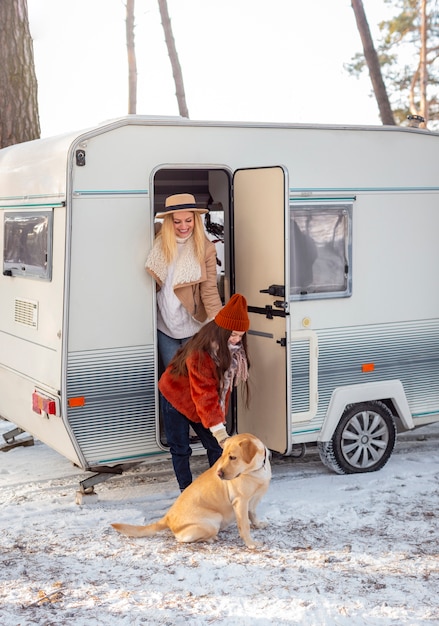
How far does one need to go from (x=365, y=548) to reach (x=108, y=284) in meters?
2.31

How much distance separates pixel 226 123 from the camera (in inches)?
246

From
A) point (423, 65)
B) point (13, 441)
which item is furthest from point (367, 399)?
point (423, 65)

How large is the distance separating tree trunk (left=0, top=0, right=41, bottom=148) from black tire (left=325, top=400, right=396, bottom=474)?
16.3ft

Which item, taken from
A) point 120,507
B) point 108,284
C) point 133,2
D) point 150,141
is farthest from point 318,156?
point 133,2

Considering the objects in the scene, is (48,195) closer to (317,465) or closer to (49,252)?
(49,252)

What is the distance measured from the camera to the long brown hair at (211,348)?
5.79 m

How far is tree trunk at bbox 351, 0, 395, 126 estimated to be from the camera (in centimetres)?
1348

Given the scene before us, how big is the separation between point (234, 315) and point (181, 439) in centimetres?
94

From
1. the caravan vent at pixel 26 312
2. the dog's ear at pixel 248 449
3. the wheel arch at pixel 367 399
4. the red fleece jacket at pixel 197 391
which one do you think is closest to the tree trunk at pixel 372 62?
the wheel arch at pixel 367 399

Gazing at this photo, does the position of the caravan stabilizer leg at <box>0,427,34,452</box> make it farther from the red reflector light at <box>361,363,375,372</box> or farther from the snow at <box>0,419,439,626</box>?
the red reflector light at <box>361,363,375,372</box>

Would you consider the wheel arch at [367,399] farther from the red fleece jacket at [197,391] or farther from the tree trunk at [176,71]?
the tree trunk at [176,71]

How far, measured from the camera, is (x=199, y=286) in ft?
20.4

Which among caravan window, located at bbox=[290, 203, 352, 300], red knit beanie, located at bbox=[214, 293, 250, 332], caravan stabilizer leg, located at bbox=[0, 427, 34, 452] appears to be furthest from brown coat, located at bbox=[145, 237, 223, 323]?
caravan stabilizer leg, located at bbox=[0, 427, 34, 452]

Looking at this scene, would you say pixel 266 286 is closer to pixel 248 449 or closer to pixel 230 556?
pixel 248 449
